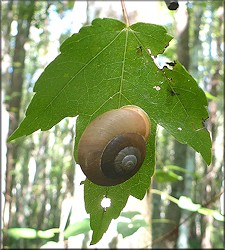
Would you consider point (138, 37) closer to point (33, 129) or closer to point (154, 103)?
point (154, 103)

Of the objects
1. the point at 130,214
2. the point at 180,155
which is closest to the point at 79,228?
the point at 130,214

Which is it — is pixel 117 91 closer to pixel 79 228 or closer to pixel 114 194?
pixel 114 194

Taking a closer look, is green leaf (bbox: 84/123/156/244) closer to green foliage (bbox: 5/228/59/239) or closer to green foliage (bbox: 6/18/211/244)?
green foliage (bbox: 6/18/211/244)

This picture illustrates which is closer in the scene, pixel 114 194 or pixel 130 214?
pixel 114 194

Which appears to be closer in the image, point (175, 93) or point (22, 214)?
point (175, 93)

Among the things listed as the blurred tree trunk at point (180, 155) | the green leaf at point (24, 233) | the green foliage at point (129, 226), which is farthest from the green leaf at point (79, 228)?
the blurred tree trunk at point (180, 155)

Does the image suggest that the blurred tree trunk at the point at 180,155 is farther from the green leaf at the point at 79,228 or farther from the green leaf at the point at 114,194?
the green leaf at the point at 114,194

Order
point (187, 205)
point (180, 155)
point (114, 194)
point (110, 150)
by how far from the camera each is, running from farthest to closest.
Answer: point (180, 155) → point (187, 205) → point (114, 194) → point (110, 150)

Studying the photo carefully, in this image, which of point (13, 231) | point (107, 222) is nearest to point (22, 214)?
point (13, 231)
